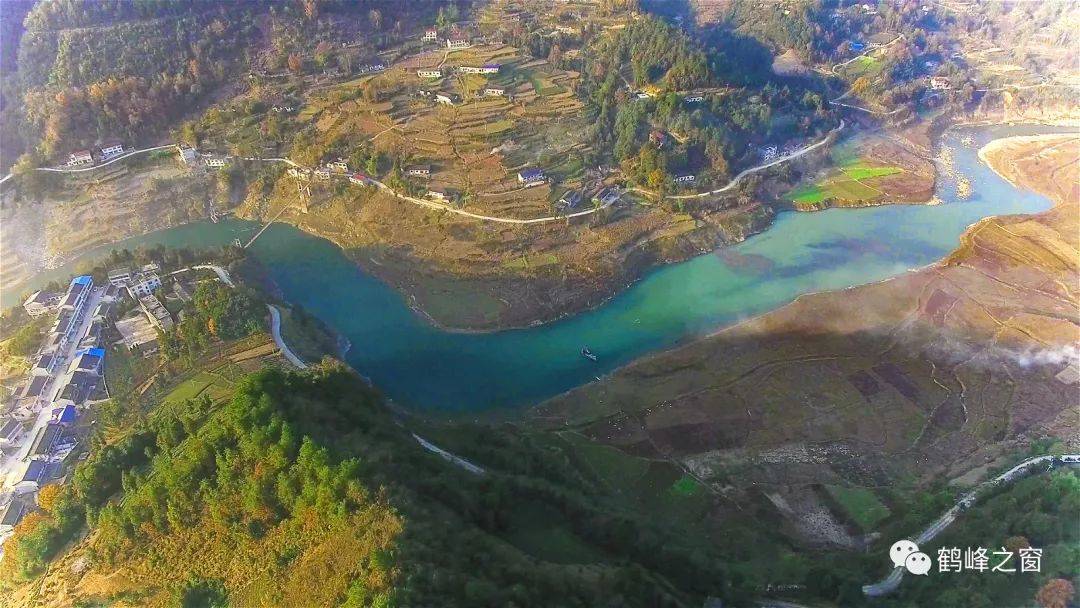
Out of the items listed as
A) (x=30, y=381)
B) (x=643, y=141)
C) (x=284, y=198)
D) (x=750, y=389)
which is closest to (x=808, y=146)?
(x=643, y=141)

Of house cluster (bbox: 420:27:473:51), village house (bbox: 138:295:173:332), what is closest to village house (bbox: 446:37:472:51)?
house cluster (bbox: 420:27:473:51)

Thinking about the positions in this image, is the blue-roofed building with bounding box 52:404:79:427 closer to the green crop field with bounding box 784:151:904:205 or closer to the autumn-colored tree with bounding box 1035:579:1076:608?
the autumn-colored tree with bounding box 1035:579:1076:608

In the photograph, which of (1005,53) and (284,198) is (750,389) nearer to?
(284,198)

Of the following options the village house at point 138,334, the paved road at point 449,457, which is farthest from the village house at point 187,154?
the paved road at point 449,457

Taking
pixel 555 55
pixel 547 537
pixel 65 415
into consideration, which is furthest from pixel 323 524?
pixel 555 55

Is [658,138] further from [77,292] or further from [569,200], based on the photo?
[77,292]

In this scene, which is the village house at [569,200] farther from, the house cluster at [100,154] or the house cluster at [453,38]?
the house cluster at [100,154]
